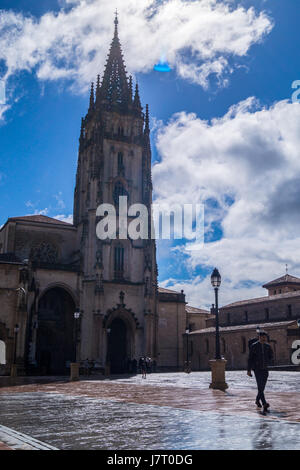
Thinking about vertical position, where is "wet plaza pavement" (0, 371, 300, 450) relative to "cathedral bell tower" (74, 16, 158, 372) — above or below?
below

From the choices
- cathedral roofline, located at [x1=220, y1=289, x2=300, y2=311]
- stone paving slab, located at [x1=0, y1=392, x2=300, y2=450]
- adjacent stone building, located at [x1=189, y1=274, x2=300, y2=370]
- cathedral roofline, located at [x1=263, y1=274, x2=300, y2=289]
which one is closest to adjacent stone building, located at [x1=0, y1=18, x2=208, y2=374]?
adjacent stone building, located at [x1=189, y1=274, x2=300, y2=370]

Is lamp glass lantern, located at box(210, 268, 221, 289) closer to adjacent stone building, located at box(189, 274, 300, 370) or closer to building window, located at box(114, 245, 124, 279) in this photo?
adjacent stone building, located at box(189, 274, 300, 370)

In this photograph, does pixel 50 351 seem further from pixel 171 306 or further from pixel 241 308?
pixel 241 308

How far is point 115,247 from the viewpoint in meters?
53.4

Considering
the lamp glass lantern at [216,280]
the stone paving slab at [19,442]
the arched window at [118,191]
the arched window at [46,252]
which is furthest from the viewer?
the arched window at [118,191]

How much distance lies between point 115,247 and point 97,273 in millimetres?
4149

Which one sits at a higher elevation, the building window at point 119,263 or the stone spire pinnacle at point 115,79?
the stone spire pinnacle at point 115,79

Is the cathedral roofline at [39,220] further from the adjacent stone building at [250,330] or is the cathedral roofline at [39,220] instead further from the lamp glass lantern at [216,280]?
the lamp glass lantern at [216,280]

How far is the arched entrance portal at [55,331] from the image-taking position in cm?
4872

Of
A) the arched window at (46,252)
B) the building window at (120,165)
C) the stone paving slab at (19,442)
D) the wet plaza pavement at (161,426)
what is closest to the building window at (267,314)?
the building window at (120,165)

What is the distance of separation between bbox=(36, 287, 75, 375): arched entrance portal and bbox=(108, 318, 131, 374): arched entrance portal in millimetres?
4753

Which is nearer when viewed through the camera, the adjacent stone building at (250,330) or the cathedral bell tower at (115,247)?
the adjacent stone building at (250,330)

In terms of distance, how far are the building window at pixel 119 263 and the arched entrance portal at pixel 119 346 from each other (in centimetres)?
482

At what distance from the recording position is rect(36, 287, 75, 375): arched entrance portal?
48719 mm
